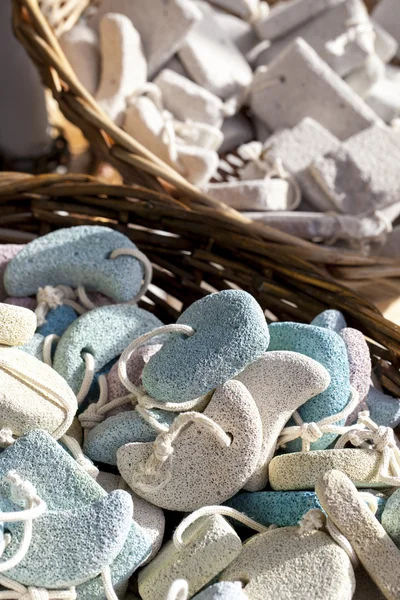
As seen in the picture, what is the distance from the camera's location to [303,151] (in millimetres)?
1291

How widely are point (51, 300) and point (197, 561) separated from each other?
0.34m

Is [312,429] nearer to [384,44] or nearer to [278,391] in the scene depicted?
[278,391]

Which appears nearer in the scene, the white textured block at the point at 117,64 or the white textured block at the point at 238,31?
the white textured block at the point at 117,64

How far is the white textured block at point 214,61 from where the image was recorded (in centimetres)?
138

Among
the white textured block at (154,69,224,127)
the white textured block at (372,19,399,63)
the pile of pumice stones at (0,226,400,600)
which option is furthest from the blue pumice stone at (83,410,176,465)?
the white textured block at (372,19,399,63)

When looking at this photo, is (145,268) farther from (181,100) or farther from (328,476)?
(181,100)

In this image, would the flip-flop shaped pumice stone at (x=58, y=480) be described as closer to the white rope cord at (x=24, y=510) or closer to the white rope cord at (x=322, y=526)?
the white rope cord at (x=24, y=510)

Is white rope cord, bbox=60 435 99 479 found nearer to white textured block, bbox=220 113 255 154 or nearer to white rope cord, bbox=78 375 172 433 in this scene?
white rope cord, bbox=78 375 172 433

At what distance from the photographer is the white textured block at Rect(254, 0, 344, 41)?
1.48 metres

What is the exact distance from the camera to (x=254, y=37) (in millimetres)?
1574

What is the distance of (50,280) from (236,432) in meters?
0.30

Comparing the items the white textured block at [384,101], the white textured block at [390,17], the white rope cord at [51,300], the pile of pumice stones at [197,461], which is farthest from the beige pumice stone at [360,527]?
the white textured block at [390,17]

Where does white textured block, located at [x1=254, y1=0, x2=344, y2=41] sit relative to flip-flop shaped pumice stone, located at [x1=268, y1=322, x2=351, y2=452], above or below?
above

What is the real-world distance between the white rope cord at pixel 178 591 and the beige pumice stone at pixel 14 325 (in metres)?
0.27
